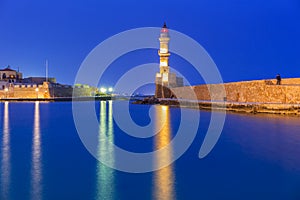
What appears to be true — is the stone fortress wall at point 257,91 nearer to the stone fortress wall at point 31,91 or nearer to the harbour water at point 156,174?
the harbour water at point 156,174

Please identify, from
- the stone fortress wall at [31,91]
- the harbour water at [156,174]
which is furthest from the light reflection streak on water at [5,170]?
the stone fortress wall at [31,91]

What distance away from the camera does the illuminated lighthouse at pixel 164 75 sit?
947 inches

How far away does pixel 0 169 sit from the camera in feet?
11.9

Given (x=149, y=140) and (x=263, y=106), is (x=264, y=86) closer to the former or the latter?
(x=263, y=106)

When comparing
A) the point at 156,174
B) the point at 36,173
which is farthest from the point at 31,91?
the point at 156,174

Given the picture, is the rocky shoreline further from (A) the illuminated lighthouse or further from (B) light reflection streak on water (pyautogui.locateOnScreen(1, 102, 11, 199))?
(B) light reflection streak on water (pyautogui.locateOnScreen(1, 102, 11, 199))

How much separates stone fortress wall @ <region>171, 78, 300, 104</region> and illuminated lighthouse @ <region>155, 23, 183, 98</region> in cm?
643

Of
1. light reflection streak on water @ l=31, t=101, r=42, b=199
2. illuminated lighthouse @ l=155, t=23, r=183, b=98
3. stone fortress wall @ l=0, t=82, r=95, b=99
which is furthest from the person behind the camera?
stone fortress wall @ l=0, t=82, r=95, b=99

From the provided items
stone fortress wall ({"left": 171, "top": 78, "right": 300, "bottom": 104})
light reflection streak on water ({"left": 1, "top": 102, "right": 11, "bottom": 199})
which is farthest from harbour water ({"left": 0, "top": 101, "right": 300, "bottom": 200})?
stone fortress wall ({"left": 171, "top": 78, "right": 300, "bottom": 104})

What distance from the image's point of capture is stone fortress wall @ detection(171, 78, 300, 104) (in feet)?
37.7

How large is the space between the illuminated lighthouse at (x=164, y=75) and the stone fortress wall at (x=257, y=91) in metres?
6.43

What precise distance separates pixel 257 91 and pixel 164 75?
38.3ft

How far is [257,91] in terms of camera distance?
13016 millimetres

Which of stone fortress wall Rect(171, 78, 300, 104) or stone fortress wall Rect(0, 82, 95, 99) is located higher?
stone fortress wall Rect(0, 82, 95, 99)
